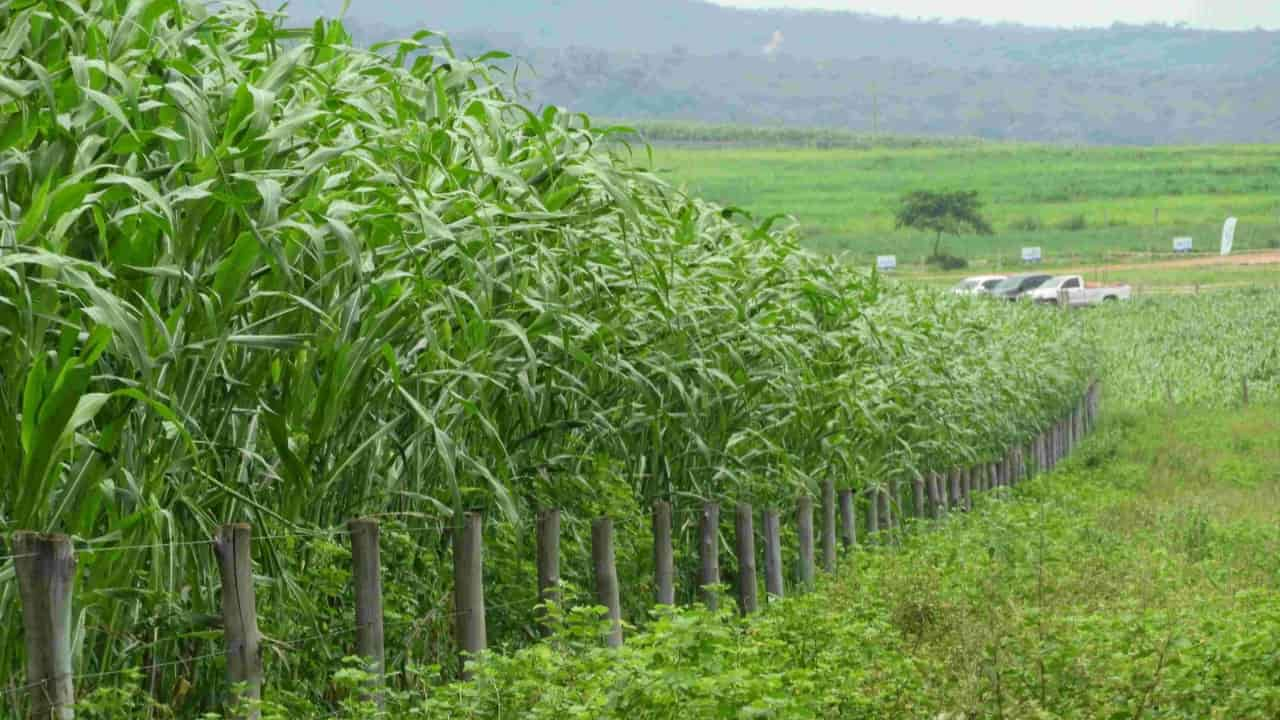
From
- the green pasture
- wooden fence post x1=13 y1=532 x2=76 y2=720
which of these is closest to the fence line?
wooden fence post x1=13 y1=532 x2=76 y2=720

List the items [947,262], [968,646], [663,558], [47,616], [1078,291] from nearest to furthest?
[47,616] → [968,646] → [663,558] → [1078,291] → [947,262]

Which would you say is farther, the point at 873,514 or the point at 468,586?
the point at 873,514

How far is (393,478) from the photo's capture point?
5223 millimetres

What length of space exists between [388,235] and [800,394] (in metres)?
4.50

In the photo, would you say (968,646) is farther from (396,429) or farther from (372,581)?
(372,581)

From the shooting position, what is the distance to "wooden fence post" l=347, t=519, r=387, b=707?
15.4 ft

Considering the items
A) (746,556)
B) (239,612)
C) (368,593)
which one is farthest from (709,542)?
(239,612)

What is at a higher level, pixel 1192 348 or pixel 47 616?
pixel 47 616

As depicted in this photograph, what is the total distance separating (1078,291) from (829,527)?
50.3 metres

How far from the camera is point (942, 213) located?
9200 centimetres

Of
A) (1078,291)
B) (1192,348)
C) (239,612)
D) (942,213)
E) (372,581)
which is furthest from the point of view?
(942,213)

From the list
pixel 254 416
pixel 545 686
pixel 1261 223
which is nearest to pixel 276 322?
pixel 254 416

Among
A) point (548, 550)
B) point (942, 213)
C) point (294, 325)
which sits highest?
point (942, 213)

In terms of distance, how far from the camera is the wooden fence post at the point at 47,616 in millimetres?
3525
